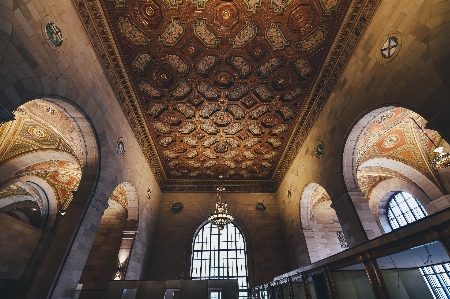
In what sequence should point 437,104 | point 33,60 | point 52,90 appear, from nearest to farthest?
1. point 437,104
2. point 33,60
3. point 52,90

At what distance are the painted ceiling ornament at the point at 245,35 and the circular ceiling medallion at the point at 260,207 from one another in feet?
26.8

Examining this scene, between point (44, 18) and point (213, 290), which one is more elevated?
point (44, 18)

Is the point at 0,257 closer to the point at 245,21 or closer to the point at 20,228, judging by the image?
the point at 20,228

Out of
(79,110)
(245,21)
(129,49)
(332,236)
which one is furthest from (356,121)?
(332,236)

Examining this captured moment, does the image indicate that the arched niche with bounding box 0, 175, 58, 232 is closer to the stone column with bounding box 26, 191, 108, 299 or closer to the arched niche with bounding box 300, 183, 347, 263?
the stone column with bounding box 26, 191, 108, 299

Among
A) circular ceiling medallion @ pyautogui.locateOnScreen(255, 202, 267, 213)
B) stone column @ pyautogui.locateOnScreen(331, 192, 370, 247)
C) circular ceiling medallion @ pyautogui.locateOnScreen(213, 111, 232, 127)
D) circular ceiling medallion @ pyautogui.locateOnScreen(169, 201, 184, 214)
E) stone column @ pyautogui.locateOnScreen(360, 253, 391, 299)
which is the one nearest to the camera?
stone column @ pyautogui.locateOnScreen(360, 253, 391, 299)

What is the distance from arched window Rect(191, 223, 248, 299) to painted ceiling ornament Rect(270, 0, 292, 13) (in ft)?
31.2

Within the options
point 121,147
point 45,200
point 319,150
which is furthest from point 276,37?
point 45,200

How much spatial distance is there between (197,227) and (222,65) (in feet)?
25.5

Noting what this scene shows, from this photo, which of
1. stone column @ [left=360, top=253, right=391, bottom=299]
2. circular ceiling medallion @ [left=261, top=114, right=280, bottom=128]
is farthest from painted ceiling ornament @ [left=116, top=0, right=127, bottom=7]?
stone column @ [left=360, top=253, right=391, bottom=299]

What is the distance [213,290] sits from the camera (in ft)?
22.6

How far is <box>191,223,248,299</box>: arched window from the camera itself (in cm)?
1003

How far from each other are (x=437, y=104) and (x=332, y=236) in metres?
9.31

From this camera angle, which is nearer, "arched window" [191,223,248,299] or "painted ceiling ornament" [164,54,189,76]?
"painted ceiling ornament" [164,54,189,76]
